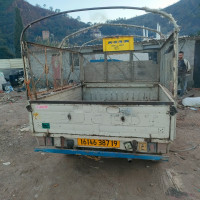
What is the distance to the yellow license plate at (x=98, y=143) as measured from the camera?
245 cm

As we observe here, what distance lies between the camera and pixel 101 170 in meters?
2.90

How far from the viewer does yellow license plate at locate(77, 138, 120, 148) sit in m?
2.45

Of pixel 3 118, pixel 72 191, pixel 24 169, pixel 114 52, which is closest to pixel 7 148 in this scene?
pixel 24 169

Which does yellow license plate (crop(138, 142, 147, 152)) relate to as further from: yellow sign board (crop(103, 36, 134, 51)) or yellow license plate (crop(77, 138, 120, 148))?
yellow sign board (crop(103, 36, 134, 51))

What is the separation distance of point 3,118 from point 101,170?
5155 mm

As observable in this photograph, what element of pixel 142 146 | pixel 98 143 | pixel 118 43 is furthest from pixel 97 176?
pixel 118 43

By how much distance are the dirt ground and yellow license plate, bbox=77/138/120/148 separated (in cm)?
60

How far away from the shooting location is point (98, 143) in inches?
98.7

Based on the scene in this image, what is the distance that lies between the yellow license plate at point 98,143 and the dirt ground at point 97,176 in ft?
1.97

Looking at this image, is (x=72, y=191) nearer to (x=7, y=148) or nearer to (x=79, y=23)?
(x=7, y=148)

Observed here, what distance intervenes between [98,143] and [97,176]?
648 mm

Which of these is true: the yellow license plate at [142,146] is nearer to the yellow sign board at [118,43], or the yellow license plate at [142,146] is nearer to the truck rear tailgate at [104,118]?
the truck rear tailgate at [104,118]

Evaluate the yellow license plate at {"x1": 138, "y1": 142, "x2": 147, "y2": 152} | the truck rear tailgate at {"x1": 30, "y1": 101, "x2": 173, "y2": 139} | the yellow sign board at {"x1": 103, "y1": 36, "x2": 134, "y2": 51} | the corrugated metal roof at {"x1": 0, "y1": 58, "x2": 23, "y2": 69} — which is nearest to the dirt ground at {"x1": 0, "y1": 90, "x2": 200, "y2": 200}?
the yellow license plate at {"x1": 138, "y1": 142, "x2": 147, "y2": 152}

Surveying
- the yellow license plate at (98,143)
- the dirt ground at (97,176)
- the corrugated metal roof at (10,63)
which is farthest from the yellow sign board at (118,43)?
the corrugated metal roof at (10,63)
